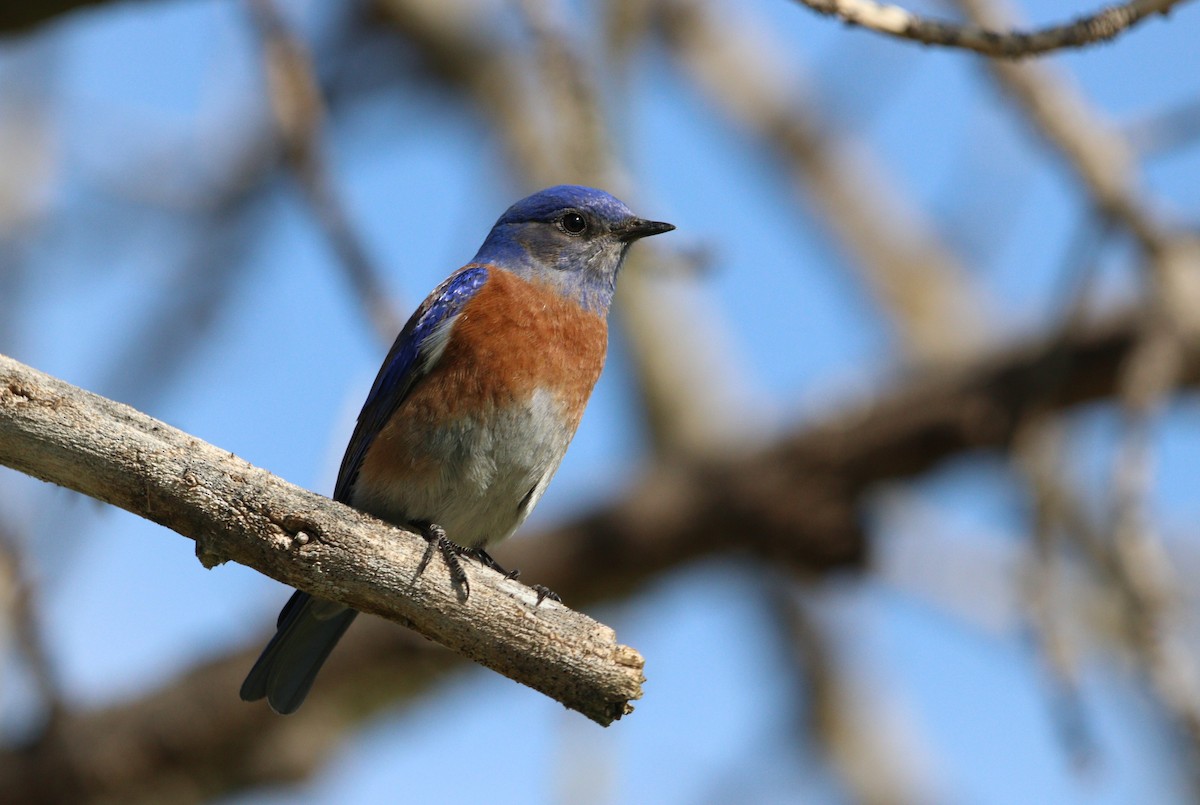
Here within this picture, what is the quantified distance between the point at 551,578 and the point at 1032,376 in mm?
3006

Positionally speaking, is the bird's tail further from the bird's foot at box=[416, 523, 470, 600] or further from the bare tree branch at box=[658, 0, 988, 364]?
the bare tree branch at box=[658, 0, 988, 364]

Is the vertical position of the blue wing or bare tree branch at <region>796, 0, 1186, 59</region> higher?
bare tree branch at <region>796, 0, 1186, 59</region>

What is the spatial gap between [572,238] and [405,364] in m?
1.01

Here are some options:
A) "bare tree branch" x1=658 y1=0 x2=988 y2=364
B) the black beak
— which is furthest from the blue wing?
"bare tree branch" x1=658 y1=0 x2=988 y2=364

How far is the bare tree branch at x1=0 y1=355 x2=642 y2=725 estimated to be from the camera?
3.34 meters

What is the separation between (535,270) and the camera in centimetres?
539

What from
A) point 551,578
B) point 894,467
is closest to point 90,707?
point 551,578

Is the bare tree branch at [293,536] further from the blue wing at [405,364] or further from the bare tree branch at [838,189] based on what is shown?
the bare tree branch at [838,189]

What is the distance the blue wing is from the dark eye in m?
0.50

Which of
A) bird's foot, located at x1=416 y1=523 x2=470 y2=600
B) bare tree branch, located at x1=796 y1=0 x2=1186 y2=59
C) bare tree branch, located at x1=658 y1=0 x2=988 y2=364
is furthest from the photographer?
bare tree branch, located at x1=658 y1=0 x2=988 y2=364

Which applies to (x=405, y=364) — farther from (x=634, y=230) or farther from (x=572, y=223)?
(x=634, y=230)

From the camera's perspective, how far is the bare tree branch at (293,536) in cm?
334

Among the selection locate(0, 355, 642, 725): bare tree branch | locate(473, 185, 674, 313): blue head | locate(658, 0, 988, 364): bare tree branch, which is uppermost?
locate(658, 0, 988, 364): bare tree branch

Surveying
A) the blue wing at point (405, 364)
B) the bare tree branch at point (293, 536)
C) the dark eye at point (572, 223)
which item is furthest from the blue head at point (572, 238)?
the bare tree branch at point (293, 536)
